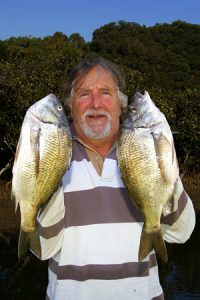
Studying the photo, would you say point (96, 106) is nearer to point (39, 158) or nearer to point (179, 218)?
point (39, 158)

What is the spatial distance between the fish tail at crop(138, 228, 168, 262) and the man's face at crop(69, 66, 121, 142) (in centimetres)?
61

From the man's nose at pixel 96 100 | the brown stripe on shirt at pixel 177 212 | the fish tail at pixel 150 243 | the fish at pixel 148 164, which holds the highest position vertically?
the man's nose at pixel 96 100

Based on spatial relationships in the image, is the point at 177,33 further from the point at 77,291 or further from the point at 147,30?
the point at 77,291

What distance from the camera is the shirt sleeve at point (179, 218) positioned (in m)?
2.54

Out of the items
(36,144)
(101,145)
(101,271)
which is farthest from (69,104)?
(101,271)

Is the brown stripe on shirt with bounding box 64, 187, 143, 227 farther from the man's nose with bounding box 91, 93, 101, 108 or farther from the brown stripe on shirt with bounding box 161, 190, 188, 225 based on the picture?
the man's nose with bounding box 91, 93, 101, 108

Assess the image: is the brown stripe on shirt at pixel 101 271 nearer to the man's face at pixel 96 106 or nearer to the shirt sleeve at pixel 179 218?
the shirt sleeve at pixel 179 218

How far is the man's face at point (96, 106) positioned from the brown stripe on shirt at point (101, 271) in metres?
0.73

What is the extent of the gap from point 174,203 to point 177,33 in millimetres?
52910

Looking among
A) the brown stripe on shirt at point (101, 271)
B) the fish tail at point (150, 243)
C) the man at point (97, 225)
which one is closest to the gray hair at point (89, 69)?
the man at point (97, 225)

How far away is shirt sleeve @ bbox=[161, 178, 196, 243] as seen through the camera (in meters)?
2.54

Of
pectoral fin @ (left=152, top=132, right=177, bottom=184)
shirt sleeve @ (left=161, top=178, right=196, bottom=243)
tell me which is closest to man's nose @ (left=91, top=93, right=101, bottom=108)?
pectoral fin @ (left=152, top=132, right=177, bottom=184)

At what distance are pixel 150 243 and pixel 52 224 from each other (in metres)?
0.55

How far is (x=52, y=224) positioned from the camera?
101 inches
